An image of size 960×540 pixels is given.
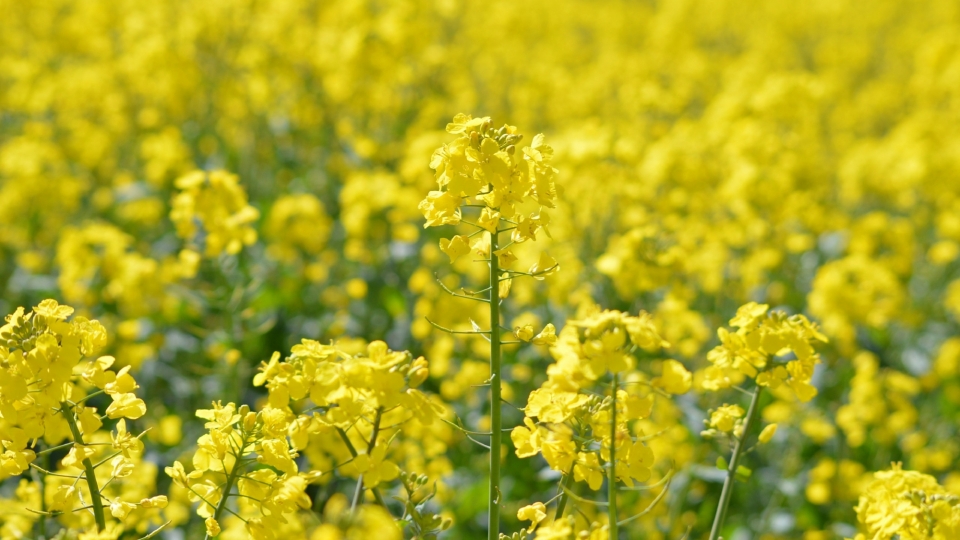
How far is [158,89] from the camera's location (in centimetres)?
704

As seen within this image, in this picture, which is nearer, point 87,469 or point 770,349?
point 87,469

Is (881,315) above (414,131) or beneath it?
beneath

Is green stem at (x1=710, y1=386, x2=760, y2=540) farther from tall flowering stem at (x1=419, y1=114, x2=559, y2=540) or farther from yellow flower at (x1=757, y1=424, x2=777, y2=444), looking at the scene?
tall flowering stem at (x1=419, y1=114, x2=559, y2=540)

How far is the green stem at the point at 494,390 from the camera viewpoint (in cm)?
191

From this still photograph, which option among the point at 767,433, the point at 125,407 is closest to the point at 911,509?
the point at 767,433

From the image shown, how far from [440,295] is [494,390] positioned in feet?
9.38

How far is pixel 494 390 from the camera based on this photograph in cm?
191

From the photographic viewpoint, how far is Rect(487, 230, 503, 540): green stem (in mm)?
1911

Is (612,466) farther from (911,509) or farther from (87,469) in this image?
(87,469)

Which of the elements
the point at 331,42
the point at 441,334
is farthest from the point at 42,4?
the point at 441,334

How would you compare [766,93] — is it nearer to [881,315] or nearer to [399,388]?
[881,315]

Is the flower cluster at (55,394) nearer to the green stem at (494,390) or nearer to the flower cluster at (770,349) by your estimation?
the green stem at (494,390)

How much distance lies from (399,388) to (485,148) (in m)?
0.52

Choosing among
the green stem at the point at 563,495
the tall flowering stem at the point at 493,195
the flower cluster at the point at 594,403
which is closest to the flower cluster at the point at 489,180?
the tall flowering stem at the point at 493,195
